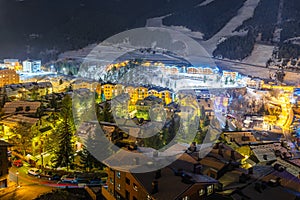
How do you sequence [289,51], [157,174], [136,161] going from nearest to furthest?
[157,174] < [136,161] < [289,51]

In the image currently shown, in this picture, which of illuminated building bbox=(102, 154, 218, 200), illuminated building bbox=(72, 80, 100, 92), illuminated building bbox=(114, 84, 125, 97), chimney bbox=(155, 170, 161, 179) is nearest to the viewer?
illuminated building bbox=(102, 154, 218, 200)

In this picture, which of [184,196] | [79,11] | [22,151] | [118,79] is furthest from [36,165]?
[79,11]

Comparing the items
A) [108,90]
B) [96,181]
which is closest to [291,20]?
[108,90]

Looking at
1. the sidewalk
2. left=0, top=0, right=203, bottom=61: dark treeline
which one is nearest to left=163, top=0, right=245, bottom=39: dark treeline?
left=0, top=0, right=203, bottom=61: dark treeline

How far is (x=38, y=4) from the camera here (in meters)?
34.6

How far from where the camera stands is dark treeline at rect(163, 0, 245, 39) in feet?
110

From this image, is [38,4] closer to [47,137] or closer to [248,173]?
[47,137]

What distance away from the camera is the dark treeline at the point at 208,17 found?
110ft

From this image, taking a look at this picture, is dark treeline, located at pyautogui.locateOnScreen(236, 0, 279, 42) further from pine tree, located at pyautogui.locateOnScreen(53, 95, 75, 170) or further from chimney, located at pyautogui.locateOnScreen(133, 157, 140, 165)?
chimney, located at pyautogui.locateOnScreen(133, 157, 140, 165)

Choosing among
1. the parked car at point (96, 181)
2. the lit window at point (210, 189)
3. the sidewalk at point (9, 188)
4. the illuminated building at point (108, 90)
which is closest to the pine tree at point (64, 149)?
the parked car at point (96, 181)

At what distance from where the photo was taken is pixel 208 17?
36031mm

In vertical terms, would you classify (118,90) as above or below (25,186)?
above

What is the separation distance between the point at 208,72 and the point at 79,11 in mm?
20917

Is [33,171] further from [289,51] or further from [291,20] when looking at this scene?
[291,20]
